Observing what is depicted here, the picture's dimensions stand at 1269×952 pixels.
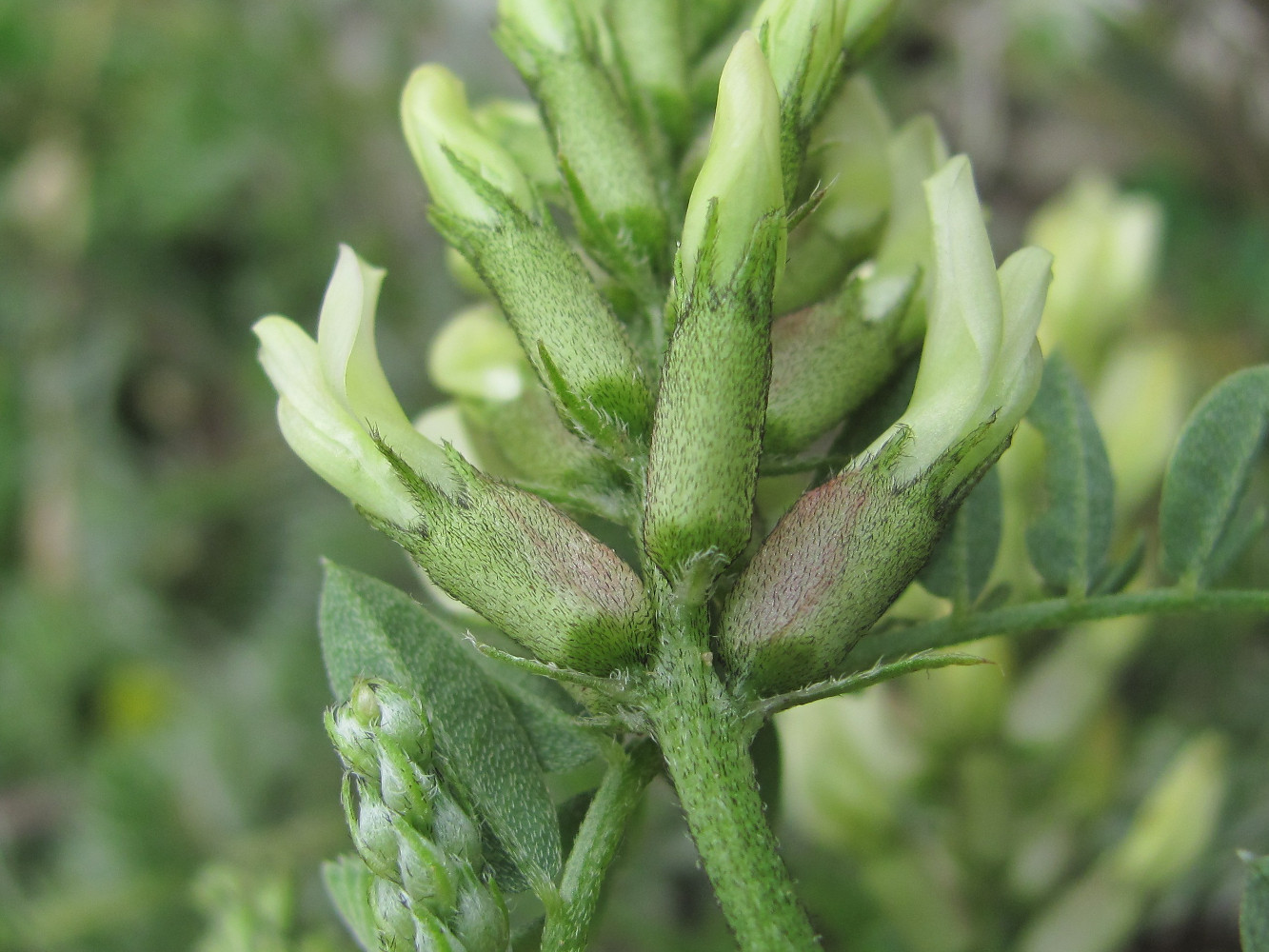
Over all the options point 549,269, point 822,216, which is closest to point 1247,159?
point 822,216

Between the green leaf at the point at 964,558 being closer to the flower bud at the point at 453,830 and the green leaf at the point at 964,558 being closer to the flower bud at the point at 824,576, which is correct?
the flower bud at the point at 824,576

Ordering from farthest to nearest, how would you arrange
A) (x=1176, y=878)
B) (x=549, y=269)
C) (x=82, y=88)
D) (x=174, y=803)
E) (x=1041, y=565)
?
(x=82, y=88), (x=174, y=803), (x=1176, y=878), (x=1041, y=565), (x=549, y=269)

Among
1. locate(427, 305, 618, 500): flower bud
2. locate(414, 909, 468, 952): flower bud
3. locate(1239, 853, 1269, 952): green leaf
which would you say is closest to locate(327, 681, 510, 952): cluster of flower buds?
locate(414, 909, 468, 952): flower bud

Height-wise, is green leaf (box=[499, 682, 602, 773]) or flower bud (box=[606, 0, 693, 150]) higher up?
flower bud (box=[606, 0, 693, 150])

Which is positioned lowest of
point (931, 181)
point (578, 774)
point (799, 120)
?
point (578, 774)

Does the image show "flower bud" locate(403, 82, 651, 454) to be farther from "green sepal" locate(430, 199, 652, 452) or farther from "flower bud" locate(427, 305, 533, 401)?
"flower bud" locate(427, 305, 533, 401)

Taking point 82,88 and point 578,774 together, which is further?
point 82,88

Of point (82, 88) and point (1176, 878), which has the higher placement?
point (82, 88)

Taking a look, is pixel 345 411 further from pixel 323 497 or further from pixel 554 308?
pixel 323 497

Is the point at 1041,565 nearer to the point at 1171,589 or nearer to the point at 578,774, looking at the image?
the point at 1171,589
